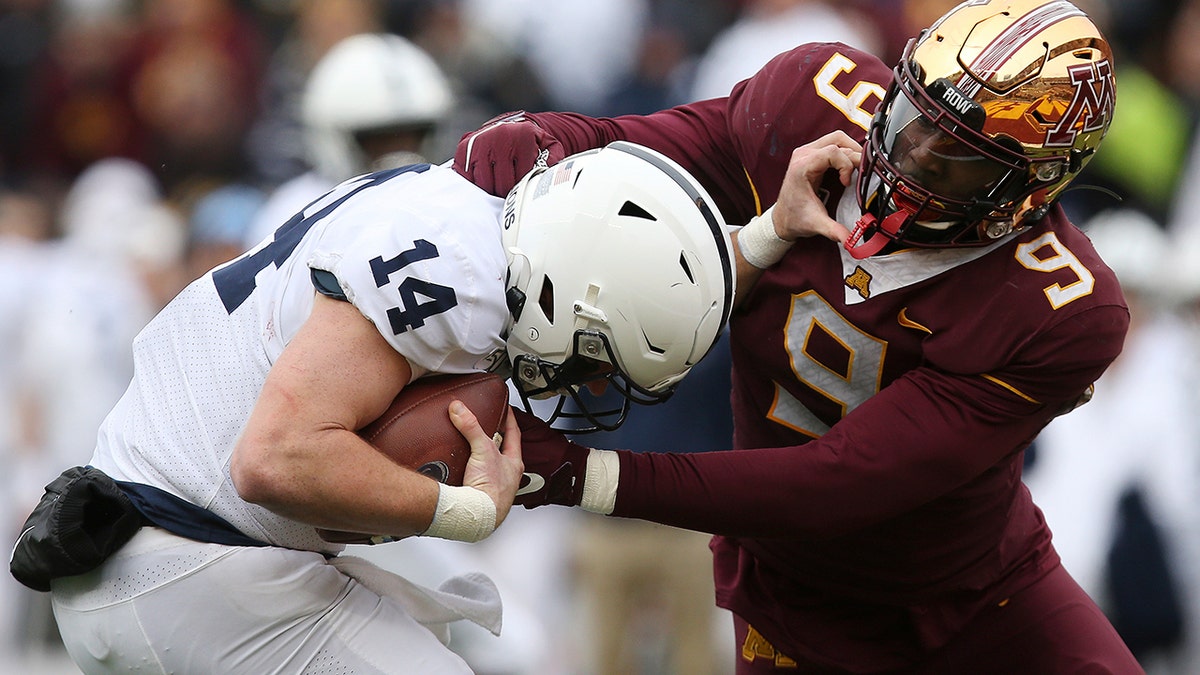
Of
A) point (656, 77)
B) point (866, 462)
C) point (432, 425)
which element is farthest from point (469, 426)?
point (656, 77)

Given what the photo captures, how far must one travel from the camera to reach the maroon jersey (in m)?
3.13

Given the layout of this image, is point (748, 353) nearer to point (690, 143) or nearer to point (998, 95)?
point (690, 143)

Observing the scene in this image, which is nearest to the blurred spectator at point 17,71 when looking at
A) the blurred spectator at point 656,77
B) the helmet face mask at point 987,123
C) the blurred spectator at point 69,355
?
the blurred spectator at point 69,355

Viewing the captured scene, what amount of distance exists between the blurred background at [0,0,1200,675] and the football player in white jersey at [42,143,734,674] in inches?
92.8

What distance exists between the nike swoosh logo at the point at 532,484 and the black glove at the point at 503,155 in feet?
1.95

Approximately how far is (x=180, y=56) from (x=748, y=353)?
619cm

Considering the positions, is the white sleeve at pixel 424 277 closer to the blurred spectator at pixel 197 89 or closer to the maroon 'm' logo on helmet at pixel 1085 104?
the maroon 'm' logo on helmet at pixel 1085 104

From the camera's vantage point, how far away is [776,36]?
704 cm

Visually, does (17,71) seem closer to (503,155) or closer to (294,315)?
(503,155)

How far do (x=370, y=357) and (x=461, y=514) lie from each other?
1.12 ft

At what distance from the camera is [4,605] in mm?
6961

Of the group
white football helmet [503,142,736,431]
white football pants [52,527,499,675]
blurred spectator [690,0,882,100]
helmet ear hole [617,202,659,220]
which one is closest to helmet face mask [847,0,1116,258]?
white football helmet [503,142,736,431]

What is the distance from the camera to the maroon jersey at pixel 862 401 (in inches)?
123

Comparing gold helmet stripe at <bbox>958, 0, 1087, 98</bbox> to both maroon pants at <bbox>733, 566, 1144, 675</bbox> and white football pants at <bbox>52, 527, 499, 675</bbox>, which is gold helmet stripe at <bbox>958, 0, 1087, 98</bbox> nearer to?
maroon pants at <bbox>733, 566, 1144, 675</bbox>
